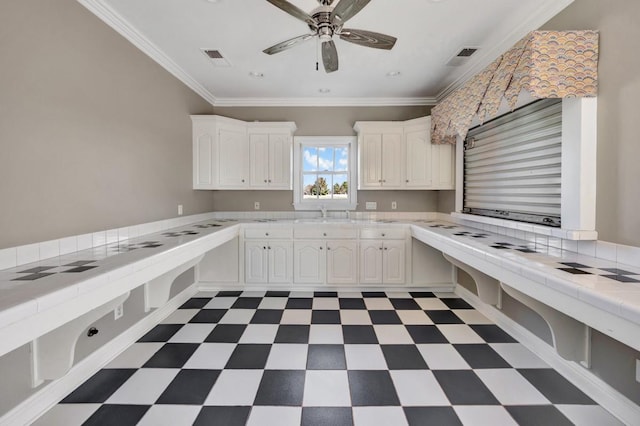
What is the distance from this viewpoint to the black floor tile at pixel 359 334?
2330mm

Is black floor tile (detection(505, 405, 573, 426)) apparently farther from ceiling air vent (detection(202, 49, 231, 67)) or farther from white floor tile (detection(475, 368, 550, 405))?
ceiling air vent (detection(202, 49, 231, 67))

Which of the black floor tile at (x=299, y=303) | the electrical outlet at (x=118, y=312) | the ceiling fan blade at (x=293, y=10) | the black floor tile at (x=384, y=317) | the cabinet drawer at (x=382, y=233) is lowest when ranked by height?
the black floor tile at (x=384, y=317)

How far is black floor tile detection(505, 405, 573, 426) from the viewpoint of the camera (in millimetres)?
1508

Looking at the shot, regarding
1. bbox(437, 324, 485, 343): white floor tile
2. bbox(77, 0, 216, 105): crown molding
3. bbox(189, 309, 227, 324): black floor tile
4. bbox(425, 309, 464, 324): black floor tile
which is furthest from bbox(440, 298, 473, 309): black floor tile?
bbox(77, 0, 216, 105): crown molding

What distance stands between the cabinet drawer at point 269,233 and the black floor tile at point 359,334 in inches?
53.5

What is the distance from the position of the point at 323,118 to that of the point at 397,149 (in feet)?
3.74

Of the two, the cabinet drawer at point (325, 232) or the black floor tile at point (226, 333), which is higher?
the cabinet drawer at point (325, 232)

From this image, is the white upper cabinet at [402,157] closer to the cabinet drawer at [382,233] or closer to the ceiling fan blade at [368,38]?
the cabinet drawer at [382,233]

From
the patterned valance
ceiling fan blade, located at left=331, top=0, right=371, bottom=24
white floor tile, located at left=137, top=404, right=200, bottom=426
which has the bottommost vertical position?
white floor tile, located at left=137, top=404, right=200, bottom=426

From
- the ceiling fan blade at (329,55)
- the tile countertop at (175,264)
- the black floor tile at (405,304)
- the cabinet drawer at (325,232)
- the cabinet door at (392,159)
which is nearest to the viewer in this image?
the tile countertop at (175,264)

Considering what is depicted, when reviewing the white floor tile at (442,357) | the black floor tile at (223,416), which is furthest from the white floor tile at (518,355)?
the black floor tile at (223,416)

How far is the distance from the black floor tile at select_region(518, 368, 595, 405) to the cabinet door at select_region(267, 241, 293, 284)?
2381mm

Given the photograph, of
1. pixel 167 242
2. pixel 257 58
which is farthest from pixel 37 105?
pixel 257 58

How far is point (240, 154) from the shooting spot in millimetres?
3795
